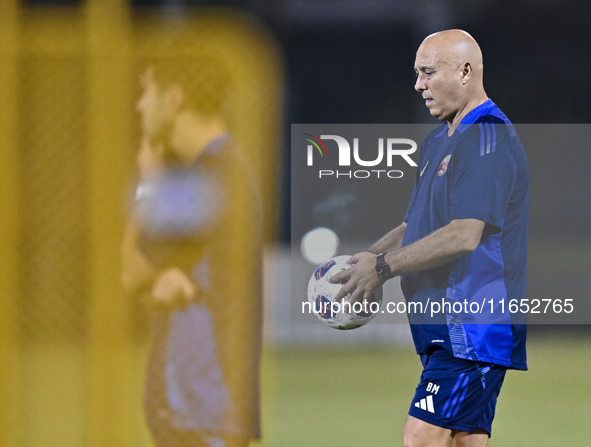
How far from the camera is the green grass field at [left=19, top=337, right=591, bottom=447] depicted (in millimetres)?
2141

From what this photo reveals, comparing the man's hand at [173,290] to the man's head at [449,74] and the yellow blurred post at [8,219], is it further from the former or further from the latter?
the man's head at [449,74]

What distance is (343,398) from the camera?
157 inches

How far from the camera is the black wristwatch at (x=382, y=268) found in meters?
2.14

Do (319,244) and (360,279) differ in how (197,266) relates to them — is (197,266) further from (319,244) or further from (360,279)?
(319,244)

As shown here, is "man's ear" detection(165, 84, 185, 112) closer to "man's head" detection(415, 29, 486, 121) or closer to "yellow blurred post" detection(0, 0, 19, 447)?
"yellow blurred post" detection(0, 0, 19, 447)

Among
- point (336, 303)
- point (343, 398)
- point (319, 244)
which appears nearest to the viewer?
point (336, 303)

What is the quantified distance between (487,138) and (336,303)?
2.49 ft

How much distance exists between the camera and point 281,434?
10.8 feet

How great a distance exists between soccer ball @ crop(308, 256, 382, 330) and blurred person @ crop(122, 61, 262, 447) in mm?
313

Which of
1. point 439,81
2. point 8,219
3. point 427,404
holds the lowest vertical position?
point 427,404

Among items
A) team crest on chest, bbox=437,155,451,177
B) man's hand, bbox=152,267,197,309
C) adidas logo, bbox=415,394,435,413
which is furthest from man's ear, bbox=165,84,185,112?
adidas logo, bbox=415,394,435,413

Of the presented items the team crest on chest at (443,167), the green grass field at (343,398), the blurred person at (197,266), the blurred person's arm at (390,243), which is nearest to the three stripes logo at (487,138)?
the team crest on chest at (443,167)

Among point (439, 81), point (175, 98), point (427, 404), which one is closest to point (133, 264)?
point (175, 98)

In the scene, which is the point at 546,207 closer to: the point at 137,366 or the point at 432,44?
the point at 432,44
